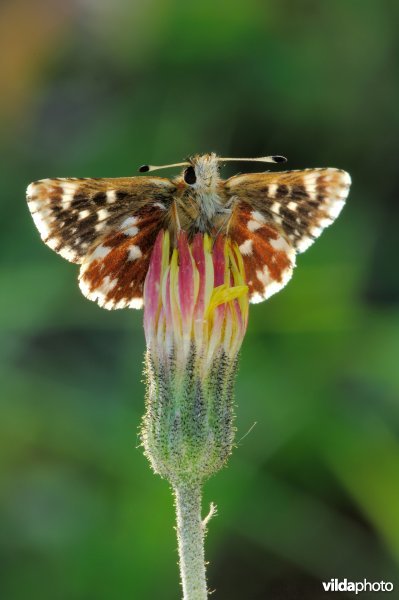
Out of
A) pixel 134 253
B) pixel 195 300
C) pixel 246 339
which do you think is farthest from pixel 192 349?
pixel 246 339

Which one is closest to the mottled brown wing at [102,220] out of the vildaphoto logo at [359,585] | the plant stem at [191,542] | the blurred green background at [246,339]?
the plant stem at [191,542]

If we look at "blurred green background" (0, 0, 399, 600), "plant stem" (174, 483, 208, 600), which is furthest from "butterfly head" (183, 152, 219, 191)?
"blurred green background" (0, 0, 399, 600)

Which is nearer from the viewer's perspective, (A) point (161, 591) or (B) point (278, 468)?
(A) point (161, 591)

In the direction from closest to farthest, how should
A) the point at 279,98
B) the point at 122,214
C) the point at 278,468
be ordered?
the point at 122,214
the point at 278,468
the point at 279,98

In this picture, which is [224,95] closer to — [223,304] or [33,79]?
[33,79]

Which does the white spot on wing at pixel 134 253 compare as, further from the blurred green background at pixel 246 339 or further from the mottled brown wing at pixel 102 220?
the blurred green background at pixel 246 339

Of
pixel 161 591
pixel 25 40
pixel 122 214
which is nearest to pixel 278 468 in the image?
pixel 161 591

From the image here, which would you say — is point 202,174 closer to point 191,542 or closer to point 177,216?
point 177,216

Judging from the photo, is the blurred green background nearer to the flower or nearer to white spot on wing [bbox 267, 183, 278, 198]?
the flower

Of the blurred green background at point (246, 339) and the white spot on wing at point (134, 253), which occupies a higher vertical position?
the blurred green background at point (246, 339)
